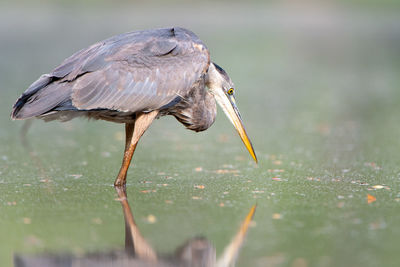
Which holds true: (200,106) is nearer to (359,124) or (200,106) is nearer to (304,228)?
(304,228)

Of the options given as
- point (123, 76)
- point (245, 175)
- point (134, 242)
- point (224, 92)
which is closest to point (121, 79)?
point (123, 76)

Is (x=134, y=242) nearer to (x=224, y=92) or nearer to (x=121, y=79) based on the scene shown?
(x=121, y=79)

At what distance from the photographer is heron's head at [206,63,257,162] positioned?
766cm

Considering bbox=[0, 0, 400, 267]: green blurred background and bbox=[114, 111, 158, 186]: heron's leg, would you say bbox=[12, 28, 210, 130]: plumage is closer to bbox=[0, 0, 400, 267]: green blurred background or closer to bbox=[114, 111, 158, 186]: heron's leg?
bbox=[114, 111, 158, 186]: heron's leg

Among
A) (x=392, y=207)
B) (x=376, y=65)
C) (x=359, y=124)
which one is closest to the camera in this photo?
(x=392, y=207)

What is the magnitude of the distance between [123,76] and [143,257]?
7.85ft

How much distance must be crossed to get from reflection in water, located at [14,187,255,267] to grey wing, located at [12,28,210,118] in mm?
1792

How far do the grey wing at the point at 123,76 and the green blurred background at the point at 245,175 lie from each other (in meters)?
0.81

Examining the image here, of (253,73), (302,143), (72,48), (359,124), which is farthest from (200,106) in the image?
(72,48)

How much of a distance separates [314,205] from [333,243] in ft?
3.72

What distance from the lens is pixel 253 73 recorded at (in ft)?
62.1

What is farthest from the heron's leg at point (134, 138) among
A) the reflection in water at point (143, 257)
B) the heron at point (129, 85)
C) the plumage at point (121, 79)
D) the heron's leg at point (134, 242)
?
the reflection in water at point (143, 257)

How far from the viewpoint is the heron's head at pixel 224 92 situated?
7660 millimetres

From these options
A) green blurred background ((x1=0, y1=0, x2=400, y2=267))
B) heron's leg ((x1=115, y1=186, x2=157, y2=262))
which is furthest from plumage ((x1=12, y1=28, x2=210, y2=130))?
heron's leg ((x1=115, y1=186, x2=157, y2=262))
